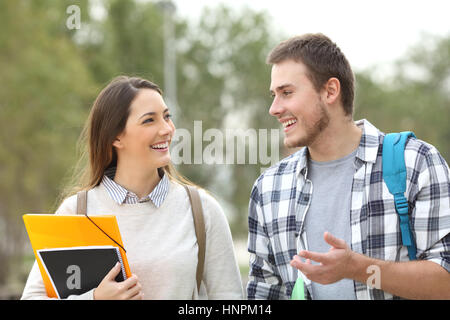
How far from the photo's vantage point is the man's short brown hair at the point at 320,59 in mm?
3229

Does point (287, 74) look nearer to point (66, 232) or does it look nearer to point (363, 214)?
point (363, 214)

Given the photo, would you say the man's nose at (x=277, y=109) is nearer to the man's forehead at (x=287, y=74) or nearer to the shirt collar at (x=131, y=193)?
the man's forehead at (x=287, y=74)

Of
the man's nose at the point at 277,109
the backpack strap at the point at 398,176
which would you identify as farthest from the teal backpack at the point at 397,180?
the man's nose at the point at 277,109

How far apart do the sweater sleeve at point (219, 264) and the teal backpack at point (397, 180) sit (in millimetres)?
412

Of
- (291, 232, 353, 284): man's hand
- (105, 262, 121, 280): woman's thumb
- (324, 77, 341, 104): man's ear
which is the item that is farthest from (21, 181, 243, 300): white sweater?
(324, 77, 341, 104): man's ear

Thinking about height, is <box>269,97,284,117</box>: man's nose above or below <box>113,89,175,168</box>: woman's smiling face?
above

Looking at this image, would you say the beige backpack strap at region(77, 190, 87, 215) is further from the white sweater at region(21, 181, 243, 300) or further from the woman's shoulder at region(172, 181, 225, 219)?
the woman's shoulder at region(172, 181, 225, 219)

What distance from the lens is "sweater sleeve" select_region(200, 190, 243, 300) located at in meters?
3.06

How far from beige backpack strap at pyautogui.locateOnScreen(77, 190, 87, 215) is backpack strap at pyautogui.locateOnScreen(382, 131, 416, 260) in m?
1.64

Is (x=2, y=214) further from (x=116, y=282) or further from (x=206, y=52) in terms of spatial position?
(x=116, y=282)

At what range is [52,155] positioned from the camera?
55.2ft

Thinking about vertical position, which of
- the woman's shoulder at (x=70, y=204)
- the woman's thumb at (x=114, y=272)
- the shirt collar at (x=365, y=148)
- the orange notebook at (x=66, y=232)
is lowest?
the woman's thumb at (x=114, y=272)

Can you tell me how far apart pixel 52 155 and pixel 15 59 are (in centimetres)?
310

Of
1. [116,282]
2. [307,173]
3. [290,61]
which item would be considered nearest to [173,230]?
[116,282]
